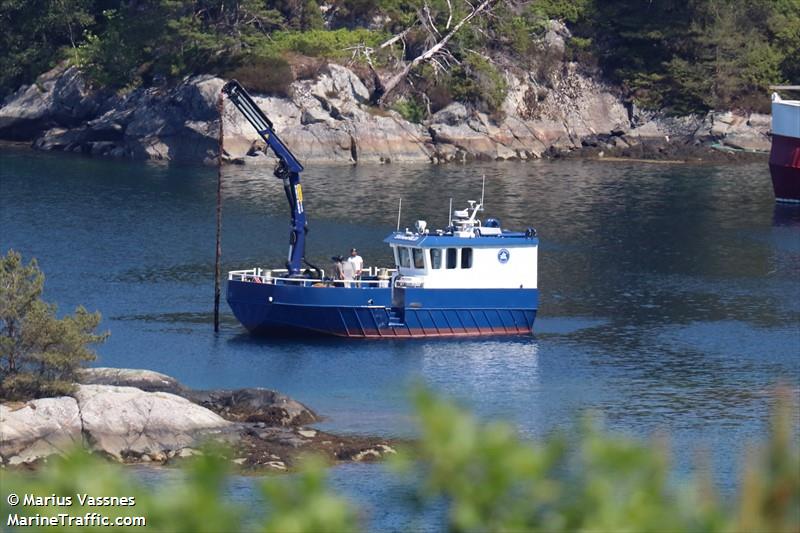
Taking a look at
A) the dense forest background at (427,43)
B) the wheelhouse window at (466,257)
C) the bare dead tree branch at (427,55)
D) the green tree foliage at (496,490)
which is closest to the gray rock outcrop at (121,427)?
the wheelhouse window at (466,257)

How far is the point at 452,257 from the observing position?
39.9 m

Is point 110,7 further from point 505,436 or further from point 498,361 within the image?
point 505,436

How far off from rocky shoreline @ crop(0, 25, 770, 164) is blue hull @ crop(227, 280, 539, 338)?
1654 inches

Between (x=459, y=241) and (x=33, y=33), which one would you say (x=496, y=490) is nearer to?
(x=459, y=241)

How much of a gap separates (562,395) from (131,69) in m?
59.2

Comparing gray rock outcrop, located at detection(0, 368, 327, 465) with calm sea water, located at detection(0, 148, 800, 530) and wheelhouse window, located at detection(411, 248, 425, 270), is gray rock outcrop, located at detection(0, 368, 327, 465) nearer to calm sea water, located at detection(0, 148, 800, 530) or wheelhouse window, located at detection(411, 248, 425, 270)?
calm sea water, located at detection(0, 148, 800, 530)

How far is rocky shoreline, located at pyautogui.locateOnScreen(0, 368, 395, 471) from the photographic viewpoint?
2728 centimetres

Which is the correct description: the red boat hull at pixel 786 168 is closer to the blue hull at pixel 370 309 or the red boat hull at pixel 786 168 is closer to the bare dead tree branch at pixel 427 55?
the bare dead tree branch at pixel 427 55

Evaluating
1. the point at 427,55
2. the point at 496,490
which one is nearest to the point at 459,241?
the point at 496,490

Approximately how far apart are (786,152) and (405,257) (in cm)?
3792

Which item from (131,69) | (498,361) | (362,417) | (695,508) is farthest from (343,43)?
(695,508)

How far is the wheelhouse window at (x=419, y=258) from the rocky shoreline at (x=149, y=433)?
9685 mm

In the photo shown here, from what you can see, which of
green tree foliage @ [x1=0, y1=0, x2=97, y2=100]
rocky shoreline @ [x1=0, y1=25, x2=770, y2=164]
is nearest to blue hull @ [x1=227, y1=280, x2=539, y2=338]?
rocky shoreline @ [x1=0, y1=25, x2=770, y2=164]

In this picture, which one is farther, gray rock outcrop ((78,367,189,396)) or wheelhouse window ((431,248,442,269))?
wheelhouse window ((431,248,442,269))
